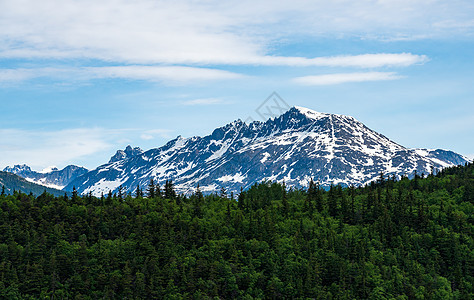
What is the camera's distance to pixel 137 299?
199750 mm

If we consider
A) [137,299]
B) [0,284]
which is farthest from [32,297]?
[137,299]

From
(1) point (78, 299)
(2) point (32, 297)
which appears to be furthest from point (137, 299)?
(2) point (32, 297)

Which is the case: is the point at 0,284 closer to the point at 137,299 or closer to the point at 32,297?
the point at 32,297

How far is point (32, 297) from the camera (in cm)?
19975

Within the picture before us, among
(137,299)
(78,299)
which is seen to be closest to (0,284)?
(78,299)

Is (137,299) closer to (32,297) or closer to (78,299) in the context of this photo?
(78,299)

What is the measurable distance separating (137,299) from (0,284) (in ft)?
160

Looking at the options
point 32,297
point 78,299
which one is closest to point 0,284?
point 32,297

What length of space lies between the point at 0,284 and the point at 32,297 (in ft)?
40.1

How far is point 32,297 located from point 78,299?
16277 mm

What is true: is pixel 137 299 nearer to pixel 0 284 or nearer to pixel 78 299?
pixel 78 299

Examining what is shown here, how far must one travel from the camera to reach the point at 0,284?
199875mm

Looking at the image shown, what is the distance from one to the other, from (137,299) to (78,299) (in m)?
20.8
